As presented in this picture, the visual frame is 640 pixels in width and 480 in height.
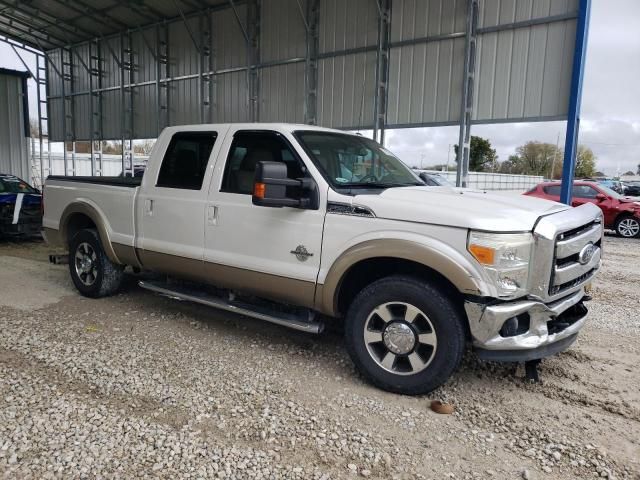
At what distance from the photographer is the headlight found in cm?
309

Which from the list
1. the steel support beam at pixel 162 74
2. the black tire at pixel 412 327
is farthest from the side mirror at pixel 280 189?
the steel support beam at pixel 162 74

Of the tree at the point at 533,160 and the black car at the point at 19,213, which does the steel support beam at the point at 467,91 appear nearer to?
the black car at the point at 19,213

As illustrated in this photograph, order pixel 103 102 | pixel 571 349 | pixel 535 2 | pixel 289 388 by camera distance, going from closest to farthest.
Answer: pixel 289 388 → pixel 571 349 → pixel 535 2 → pixel 103 102

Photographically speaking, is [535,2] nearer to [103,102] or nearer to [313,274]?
[313,274]

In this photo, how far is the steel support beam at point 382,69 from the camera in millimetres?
10562

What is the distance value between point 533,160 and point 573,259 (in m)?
68.1

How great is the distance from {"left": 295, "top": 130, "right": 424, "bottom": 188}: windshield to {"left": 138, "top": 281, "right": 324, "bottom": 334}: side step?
44.3 inches

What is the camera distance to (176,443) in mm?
2883

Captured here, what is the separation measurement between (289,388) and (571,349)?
2685 mm

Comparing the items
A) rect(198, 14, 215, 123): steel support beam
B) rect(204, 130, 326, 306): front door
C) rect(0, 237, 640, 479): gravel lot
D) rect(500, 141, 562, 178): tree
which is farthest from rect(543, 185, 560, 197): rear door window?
rect(500, 141, 562, 178): tree

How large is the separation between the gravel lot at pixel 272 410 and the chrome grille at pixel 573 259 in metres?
0.84

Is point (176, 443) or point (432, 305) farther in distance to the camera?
point (432, 305)

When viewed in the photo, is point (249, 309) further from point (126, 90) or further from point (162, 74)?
point (126, 90)

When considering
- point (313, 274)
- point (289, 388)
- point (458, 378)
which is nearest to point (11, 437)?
point (289, 388)
